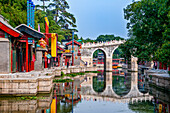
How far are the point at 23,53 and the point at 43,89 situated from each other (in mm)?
7987

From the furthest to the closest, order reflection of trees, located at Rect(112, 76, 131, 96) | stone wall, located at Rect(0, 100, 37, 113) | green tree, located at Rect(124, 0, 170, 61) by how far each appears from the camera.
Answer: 1. green tree, located at Rect(124, 0, 170, 61)
2. reflection of trees, located at Rect(112, 76, 131, 96)
3. stone wall, located at Rect(0, 100, 37, 113)

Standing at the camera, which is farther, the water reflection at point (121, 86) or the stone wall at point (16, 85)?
the water reflection at point (121, 86)

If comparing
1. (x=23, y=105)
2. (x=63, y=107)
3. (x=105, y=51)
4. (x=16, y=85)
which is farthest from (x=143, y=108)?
(x=105, y=51)

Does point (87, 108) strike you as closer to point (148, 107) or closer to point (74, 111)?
point (74, 111)

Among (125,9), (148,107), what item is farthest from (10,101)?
(125,9)

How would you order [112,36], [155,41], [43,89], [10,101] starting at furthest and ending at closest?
[112,36], [155,41], [43,89], [10,101]

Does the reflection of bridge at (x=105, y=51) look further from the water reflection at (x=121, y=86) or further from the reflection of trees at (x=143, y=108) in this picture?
the reflection of trees at (x=143, y=108)

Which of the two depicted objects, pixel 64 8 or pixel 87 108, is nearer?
pixel 87 108

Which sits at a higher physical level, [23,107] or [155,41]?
[155,41]

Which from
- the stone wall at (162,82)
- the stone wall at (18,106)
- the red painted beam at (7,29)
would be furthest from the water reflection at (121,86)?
the red painted beam at (7,29)

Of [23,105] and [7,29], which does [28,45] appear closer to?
[7,29]

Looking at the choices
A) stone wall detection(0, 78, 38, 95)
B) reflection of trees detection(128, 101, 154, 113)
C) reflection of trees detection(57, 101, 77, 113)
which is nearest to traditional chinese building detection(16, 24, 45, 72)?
stone wall detection(0, 78, 38, 95)

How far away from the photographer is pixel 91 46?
53.0m

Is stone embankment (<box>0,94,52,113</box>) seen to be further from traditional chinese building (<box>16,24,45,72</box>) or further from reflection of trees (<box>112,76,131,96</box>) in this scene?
reflection of trees (<box>112,76,131,96</box>)
